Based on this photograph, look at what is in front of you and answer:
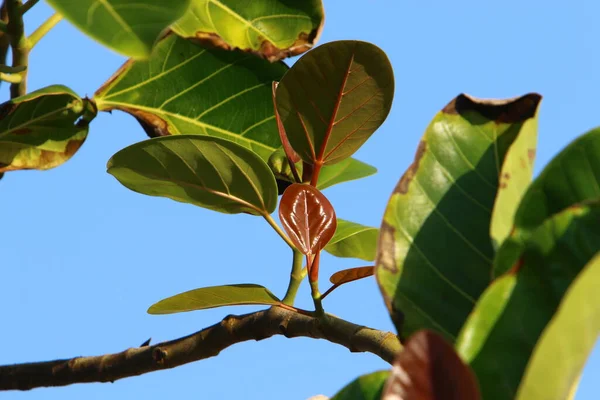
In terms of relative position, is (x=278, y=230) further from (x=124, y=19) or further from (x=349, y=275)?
(x=124, y=19)

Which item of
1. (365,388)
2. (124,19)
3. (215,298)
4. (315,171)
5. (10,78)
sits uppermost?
(10,78)

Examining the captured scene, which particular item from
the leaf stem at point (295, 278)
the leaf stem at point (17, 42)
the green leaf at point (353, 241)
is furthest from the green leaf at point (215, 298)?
the leaf stem at point (17, 42)

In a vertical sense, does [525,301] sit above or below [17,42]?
below

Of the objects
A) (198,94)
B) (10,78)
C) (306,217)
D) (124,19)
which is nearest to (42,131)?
(10,78)

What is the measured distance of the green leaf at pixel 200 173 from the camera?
958 mm

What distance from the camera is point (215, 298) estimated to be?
104 centimetres

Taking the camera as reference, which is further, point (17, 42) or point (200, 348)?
point (17, 42)

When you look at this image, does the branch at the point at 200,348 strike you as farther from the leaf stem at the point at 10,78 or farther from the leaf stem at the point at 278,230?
the leaf stem at the point at 10,78

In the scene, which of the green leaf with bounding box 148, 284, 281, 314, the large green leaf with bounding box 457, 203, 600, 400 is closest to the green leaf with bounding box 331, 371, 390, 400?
the large green leaf with bounding box 457, 203, 600, 400

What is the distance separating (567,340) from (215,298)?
0.70m

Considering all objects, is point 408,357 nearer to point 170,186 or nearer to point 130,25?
point 130,25

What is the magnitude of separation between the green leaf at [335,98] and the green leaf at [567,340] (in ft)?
1.92

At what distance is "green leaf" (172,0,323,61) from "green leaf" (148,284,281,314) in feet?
1.29

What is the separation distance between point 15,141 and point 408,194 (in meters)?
0.78
